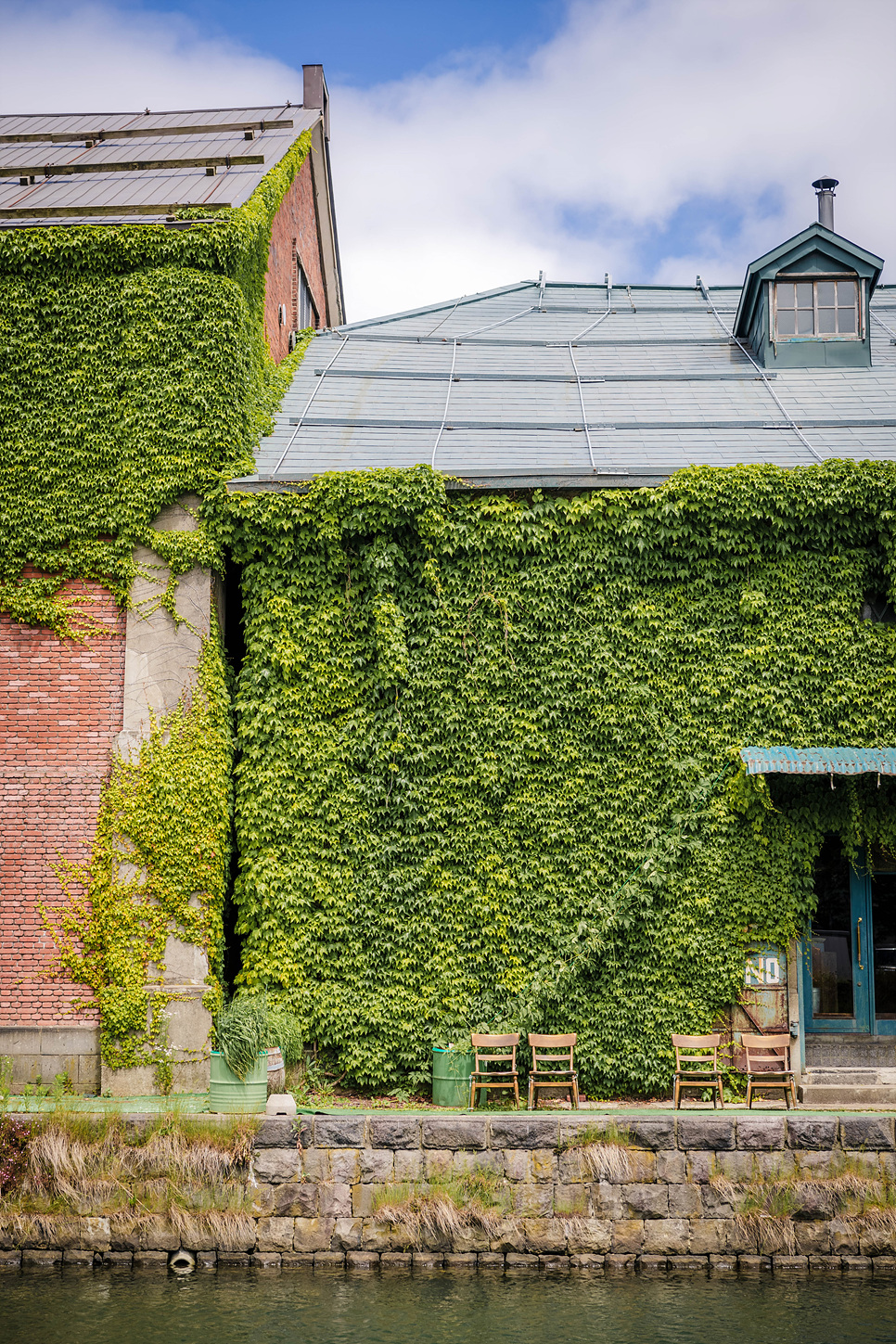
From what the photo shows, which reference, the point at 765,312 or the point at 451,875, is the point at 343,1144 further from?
the point at 765,312

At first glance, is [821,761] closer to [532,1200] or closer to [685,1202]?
[685,1202]

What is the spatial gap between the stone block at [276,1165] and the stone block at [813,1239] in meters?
4.38

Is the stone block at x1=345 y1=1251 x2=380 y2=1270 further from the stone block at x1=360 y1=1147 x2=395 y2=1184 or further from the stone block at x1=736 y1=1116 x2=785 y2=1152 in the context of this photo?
the stone block at x1=736 y1=1116 x2=785 y2=1152

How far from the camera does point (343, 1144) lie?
31.4 feet

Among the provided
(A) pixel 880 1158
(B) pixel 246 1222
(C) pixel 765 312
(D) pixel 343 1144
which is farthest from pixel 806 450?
(B) pixel 246 1222

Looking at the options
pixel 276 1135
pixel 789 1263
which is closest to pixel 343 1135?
pixel 276 1135

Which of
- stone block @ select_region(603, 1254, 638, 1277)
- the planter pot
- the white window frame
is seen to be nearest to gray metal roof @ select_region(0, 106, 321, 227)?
the white window frame

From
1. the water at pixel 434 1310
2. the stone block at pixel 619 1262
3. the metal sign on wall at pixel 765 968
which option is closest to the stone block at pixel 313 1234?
the water at pixel 434 1310

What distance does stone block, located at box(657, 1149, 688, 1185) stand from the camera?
9477 millimetres

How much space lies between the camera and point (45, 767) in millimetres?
12336

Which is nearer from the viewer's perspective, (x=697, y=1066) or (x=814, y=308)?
(x=697, y=1066)

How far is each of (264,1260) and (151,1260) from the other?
96cm

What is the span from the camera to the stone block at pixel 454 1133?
9.56 m

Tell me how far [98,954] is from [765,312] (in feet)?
43.8
